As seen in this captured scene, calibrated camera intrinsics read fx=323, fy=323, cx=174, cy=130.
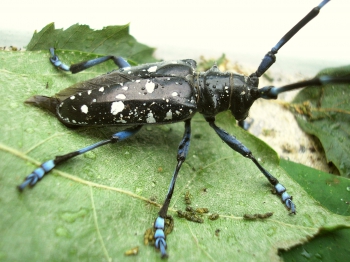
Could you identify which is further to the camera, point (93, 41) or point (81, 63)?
point (93, 41)

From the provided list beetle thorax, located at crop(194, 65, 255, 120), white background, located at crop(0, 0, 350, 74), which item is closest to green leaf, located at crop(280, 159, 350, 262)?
beetle thorax, located at crop(194, 65, 255, 120)

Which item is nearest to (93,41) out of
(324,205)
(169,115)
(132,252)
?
(169,115)

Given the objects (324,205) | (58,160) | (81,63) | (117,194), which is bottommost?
(324,205)

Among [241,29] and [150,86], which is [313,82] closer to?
[150,86]

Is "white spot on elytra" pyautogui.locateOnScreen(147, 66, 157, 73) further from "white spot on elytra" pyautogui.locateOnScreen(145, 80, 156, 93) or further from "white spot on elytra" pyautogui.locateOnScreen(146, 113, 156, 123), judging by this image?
"white spot on elytra" pyautogui.locateOnScreen(146, 113, 156, 123)

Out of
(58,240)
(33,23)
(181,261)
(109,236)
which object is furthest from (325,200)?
(33,23)

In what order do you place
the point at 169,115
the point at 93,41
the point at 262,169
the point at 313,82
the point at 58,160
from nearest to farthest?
the point at 313,82 → the point at 58,160 → the point at 169,115 → the point at 262,169 → the point at 93,41

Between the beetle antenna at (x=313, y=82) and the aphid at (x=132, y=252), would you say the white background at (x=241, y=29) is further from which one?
the aphid at (x=132, y=252)
